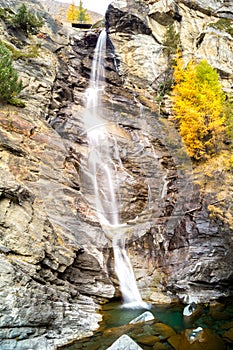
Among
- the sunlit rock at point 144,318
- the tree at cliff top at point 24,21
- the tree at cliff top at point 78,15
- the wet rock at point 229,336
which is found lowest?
the sunlit rock at point 144,318

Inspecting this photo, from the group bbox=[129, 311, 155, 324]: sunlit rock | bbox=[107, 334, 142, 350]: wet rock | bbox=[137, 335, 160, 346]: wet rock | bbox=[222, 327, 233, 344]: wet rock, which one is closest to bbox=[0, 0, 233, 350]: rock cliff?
bbox=[129, 311, 155, 324]: sunlit rock

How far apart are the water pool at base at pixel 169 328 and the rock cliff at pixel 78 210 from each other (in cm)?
63

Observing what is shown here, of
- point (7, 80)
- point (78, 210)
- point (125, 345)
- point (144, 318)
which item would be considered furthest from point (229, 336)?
point (7, 80)

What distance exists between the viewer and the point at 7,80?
1661cm

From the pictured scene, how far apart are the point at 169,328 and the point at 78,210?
718 centimetres

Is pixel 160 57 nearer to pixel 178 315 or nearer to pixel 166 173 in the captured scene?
pixel 166 173

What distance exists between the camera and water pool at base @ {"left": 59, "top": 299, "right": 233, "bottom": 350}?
30.3ft

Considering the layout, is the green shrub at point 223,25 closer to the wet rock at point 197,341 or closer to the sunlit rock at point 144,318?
the sunlit rock at point 144,318

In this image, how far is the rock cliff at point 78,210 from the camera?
10000 millimetres

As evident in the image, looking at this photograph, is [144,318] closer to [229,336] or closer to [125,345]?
[229,336]

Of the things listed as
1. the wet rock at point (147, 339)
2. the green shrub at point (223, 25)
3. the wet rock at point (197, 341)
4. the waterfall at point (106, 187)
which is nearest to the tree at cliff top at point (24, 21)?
the waterfall at point (106, 187)

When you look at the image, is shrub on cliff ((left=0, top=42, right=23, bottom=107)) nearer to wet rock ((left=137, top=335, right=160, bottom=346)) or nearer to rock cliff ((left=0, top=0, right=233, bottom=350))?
rock cliff ((left=0, top=0, right=233, bottom=350))

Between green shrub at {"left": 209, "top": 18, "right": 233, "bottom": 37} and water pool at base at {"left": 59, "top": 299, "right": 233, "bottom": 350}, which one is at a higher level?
green shrub at {"left": 209, "top": 18, "right": 233, "bottom": 37}

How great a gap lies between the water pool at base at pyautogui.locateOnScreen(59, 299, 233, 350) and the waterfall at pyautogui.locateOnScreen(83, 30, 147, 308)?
1.35 m
